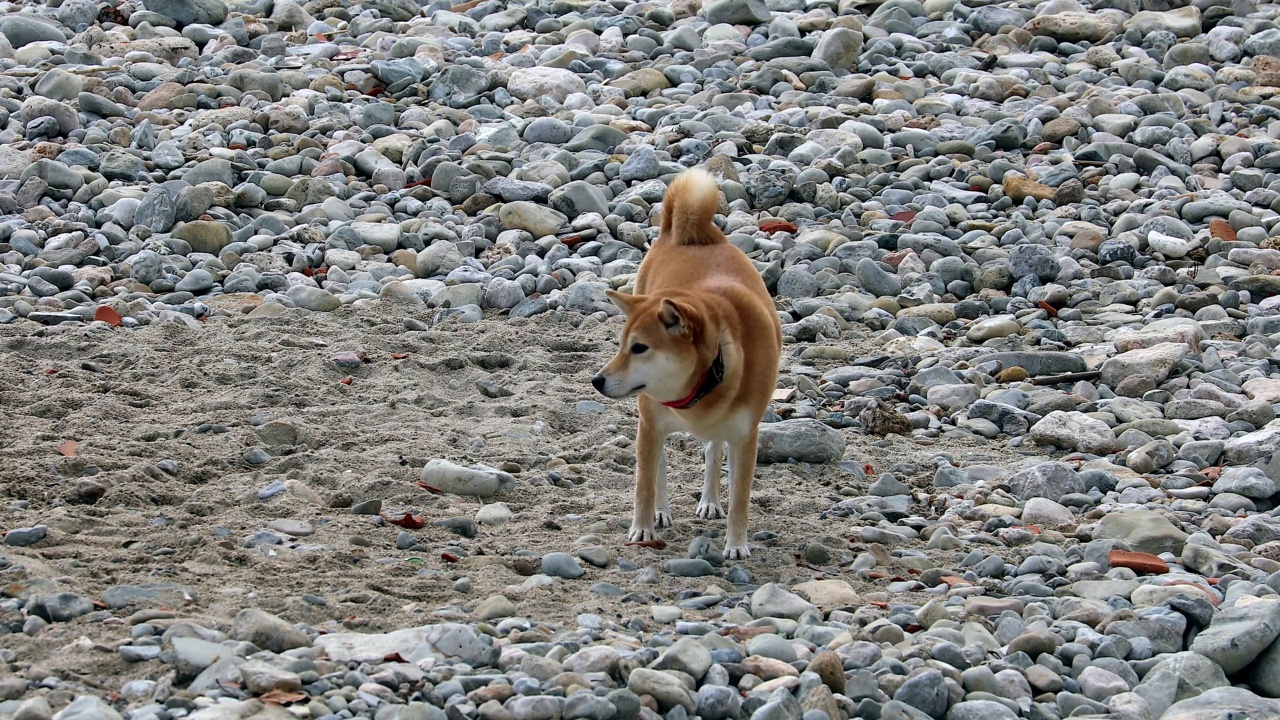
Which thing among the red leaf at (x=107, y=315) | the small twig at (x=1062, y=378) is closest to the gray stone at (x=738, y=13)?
the small twig at (x=1062, y=378)

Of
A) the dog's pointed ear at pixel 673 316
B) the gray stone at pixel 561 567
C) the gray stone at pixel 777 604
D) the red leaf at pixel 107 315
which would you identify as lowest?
the red leaf at pixel 107 315

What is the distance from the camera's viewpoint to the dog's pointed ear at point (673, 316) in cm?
474

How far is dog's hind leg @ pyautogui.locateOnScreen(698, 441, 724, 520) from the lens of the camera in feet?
18.0

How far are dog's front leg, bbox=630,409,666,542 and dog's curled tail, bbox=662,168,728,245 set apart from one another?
103 centimetres

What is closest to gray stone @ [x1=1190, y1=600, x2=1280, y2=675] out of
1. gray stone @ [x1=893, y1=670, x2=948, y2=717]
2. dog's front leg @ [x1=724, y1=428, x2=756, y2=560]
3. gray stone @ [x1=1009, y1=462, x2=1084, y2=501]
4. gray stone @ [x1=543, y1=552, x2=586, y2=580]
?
gray stone @ [x1=893, y1=670, x2=948, y2=717]

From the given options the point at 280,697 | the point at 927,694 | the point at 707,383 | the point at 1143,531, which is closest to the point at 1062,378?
the point at 1143,531

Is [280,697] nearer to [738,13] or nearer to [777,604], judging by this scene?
[777,604]

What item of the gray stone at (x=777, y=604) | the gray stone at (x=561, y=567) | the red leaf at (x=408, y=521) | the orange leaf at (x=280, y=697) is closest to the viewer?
the orange leaf at (x=280, y=697)

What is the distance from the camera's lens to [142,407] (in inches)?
239

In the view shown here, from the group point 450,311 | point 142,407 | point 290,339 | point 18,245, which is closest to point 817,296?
point 450,311

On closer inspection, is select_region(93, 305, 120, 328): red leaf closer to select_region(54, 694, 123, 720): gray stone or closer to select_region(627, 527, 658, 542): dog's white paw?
select_region(627, 527, 658, 542): dog's white paw

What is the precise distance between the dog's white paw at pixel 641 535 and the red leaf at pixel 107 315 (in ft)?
11.9

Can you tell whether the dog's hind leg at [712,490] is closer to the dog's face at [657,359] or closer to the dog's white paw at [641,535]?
the dog's white paw at [641,535]

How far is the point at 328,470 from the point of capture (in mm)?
5414
